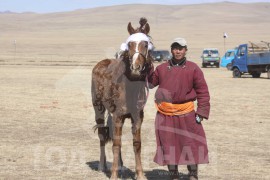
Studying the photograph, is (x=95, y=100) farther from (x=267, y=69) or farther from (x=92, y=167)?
(x=267, y=69)

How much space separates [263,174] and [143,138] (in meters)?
3.78

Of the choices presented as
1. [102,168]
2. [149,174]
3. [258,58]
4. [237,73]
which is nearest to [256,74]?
[237,73]

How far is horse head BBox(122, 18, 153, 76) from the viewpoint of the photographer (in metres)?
6.43

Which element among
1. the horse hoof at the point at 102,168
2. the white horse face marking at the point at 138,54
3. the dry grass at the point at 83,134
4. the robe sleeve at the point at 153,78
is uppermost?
the white horse face marking at the point at 138,54

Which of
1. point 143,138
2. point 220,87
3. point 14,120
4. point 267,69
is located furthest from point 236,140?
point 267,69

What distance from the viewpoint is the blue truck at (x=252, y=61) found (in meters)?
31.3

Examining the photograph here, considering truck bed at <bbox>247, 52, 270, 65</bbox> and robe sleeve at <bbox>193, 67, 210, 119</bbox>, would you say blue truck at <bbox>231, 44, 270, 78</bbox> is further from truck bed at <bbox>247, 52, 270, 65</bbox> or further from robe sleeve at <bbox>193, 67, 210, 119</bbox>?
robe sleeve at <bbox>193, 67, 210, 119</bbox>

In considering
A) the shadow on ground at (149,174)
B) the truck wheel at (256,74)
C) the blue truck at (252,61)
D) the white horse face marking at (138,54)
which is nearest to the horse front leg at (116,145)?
the shadow on ground at (149,174)

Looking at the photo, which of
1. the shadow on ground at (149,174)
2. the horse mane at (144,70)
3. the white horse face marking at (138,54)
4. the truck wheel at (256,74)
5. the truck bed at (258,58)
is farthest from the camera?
the truck wheel at (256,74)

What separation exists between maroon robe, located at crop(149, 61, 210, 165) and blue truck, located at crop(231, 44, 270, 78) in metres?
25.2

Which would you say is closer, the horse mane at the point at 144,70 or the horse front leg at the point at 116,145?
the horse mane at the point at 144,70

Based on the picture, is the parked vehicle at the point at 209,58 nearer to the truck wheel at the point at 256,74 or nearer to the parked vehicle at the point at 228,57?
the parked vehicle at the point at 228,57

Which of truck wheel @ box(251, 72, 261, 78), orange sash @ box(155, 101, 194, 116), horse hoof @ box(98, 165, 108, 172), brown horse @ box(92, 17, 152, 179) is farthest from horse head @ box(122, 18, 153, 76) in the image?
truck wheel @ box(251, 72, 261, 78)

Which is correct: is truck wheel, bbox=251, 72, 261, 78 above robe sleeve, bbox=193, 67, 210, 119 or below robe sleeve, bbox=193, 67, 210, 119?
below
